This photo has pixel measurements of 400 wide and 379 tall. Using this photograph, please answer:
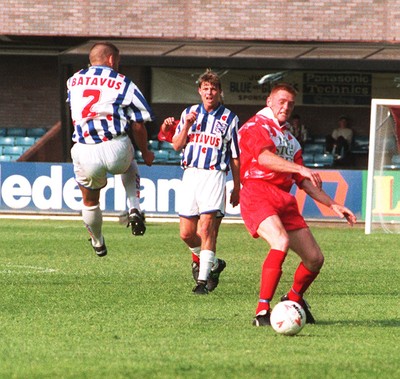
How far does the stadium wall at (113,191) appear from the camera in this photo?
2483cm

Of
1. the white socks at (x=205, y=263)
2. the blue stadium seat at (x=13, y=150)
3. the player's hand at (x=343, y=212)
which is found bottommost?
the blue stadium seat at (x=13, y=150)

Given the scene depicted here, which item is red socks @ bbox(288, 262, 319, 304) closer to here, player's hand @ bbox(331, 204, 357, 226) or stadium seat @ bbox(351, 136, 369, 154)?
player's hand @ bbox(331, 204, 357, 226)

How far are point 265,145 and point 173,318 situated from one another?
1731 mm

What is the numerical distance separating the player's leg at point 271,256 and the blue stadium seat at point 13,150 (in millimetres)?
22121

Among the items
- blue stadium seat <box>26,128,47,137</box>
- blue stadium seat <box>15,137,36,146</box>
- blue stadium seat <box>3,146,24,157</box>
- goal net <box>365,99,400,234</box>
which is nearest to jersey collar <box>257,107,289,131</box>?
goal net <box>365,99,400,234</box>

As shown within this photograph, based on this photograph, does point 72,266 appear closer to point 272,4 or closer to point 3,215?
point 3,215

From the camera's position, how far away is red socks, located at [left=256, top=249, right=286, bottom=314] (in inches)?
376

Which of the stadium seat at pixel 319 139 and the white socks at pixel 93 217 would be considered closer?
the white socks at pixel 93 217

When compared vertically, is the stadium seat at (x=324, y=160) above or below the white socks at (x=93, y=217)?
below

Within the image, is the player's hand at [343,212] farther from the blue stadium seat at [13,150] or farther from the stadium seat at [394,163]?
the blue stadium seat at [13,150]

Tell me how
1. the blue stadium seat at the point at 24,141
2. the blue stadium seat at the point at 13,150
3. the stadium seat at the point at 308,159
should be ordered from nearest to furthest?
the stadium seat at the point at 308,159 → the blue stadium seat at the point at 13,150 → the blue stadium seat at the point at 24,141

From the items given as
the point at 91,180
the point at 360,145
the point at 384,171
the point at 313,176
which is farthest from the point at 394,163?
the point at 313,176

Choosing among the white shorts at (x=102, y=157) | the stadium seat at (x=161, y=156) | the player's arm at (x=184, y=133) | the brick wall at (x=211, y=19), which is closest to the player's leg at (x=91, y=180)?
the white shorts at (x=102, y=157)

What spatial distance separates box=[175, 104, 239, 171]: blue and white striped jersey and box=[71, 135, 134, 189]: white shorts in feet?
4.08
